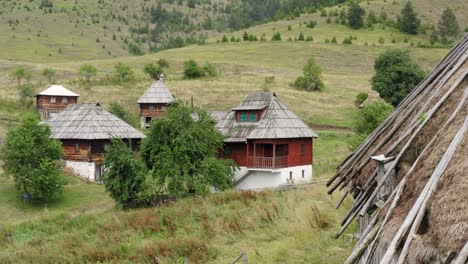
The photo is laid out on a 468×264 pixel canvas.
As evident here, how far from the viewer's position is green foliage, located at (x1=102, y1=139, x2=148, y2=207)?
2958cm

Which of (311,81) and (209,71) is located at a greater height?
(209,71)

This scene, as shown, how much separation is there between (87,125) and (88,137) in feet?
5.84

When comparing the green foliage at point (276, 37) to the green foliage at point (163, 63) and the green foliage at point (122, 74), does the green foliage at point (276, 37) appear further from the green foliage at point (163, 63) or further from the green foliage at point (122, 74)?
the green foliage at point (122, 74)

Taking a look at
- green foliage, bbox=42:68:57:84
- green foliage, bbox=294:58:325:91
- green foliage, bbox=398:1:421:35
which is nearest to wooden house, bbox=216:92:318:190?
green foliage, bbox=294:58:325:91

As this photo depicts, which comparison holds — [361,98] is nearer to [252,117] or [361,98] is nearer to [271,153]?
[271,153]

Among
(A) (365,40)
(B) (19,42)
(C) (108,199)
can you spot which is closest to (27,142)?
(C) (108,199)

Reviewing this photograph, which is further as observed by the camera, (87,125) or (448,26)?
(448,26)

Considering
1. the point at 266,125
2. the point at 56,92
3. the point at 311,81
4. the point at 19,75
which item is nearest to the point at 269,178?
the point at 266,125

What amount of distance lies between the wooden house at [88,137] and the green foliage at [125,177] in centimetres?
845

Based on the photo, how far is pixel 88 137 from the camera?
39.2 meters

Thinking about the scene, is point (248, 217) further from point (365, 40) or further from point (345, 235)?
point (365, 40)

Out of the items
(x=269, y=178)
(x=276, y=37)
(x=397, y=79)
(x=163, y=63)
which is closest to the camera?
(x=269, y=178)

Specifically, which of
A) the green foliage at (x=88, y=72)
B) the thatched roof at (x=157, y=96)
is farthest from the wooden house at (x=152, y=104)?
the green foliage at (x=88, y=72)

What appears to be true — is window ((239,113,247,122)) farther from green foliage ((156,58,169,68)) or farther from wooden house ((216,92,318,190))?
green foliage ((156,58,169,68))
